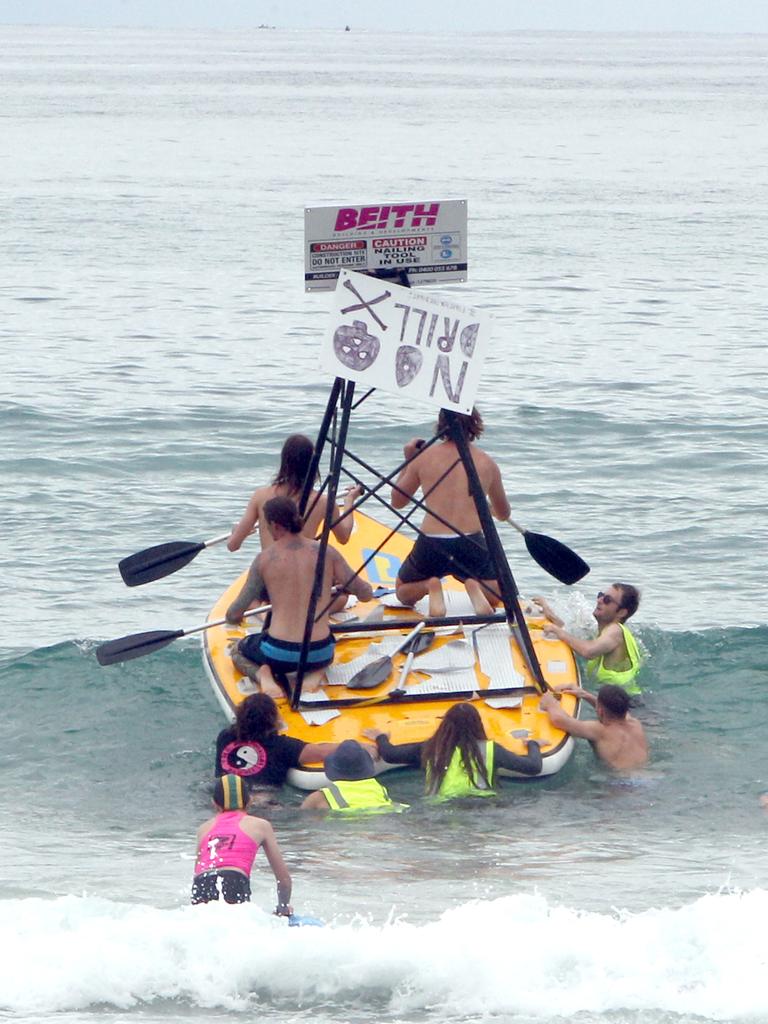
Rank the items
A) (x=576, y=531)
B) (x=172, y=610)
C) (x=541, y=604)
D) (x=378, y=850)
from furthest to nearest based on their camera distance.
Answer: (x=576, y=531)
(x=172, y=610)
(x=541, y=604)
(x=378, y=850)

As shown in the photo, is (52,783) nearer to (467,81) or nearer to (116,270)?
(116,270)

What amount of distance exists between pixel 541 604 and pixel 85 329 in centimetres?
1548

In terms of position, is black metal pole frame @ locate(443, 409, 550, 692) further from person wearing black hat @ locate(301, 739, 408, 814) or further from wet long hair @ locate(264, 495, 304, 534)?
person wearing black hat @ locate(301, 739, 408, 814)

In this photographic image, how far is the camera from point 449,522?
32.0ft

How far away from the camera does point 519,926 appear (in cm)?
674

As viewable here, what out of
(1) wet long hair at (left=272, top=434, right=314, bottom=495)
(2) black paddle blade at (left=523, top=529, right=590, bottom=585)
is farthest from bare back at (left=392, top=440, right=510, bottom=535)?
(1) wet long hair at (left=272, top=434, right=314, bottom=495)

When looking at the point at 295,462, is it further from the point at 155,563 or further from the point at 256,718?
the point at 256,718

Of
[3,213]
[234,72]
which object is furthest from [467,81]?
[3,213]

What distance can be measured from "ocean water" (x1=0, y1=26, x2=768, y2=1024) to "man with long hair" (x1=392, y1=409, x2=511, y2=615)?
1.44m

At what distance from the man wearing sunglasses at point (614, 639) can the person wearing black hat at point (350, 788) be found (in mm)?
2075

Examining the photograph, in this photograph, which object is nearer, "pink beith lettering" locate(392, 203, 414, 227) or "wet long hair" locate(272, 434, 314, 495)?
"pink beith lettering" locate(392, 203, 414, 227)

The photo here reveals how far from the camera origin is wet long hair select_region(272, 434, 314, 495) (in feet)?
31.1

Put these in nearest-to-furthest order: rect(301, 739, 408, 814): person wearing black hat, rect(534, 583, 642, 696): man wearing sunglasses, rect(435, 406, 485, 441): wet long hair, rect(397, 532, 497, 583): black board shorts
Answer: rect(301, 739, 408, 814): person wearing black hat < rect(435, 406, 485, 441): wet long hair < rect(397, 532, 497, 583): black board shorts < rect(534, 583, 642, 696): man wearing sunglasses

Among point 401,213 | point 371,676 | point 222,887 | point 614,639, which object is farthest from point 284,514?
point 222,887
